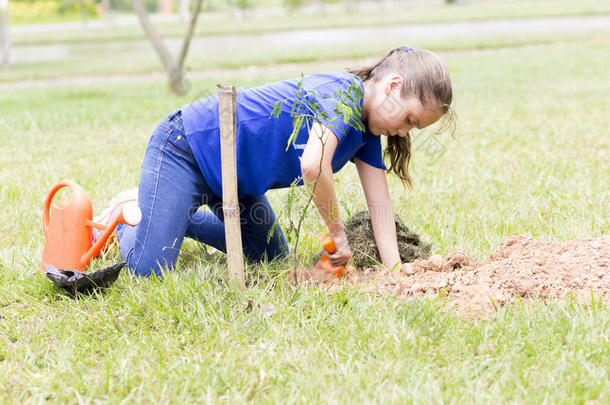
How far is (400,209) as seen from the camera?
344 cm

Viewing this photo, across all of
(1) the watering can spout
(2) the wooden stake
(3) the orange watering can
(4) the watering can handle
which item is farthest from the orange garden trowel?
(4) the watering can handle

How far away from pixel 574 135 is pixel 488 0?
4691 centimetres

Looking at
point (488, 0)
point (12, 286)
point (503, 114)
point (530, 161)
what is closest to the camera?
point (12, 286)

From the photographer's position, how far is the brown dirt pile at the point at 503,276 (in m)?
2.31

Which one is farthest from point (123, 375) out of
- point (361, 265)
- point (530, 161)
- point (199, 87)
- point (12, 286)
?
point (199, 87)

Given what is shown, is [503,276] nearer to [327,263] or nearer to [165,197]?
[327,263]

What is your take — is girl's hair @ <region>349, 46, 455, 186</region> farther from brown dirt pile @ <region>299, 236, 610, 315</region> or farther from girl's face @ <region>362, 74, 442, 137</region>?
brown dirt pile @ <region>299, 236, 610, 315</region>

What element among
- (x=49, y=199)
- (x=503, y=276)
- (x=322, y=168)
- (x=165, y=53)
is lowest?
(x=503, y=276)

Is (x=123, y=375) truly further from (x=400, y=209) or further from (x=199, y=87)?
(x=199, y=87)

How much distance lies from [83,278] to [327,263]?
0.96 m

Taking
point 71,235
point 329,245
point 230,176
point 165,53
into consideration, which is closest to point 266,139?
point 230,176

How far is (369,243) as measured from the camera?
277 centimetres

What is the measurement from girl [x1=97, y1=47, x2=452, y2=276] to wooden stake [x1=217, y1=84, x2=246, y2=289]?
0.71ft

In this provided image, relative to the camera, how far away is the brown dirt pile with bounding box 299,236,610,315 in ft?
7.57
